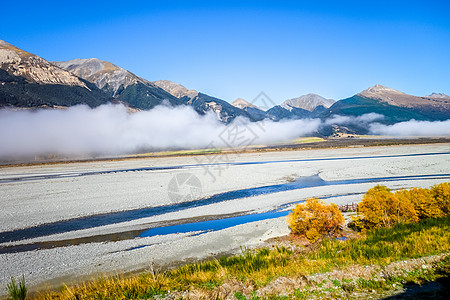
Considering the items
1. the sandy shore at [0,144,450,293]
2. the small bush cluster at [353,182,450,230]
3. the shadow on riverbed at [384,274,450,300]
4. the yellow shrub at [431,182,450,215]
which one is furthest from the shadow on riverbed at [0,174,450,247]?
the shadow on riverbed at [384,274,450,300]

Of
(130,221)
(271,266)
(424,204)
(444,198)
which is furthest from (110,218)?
(444,198)

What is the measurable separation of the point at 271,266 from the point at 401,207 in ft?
29.1

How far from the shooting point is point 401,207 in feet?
41.1

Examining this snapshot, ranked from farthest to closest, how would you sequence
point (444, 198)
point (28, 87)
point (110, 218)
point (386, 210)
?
point (28, 87), point (110, 218), point (444, 198), point (386, 210)

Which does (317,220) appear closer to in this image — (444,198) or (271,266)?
(271,266)

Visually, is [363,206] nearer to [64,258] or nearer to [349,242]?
[349,242]

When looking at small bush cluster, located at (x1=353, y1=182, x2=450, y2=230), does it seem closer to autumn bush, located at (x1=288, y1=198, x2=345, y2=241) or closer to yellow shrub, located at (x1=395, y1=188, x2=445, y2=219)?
yellow shrub, located at (x1=395, y1=188, x2=445, y2=219)

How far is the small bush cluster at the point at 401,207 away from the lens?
12.6 metres

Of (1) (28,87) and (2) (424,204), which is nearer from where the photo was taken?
(2) (424,204)

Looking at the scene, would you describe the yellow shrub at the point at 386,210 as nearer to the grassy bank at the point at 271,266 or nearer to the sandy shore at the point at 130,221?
the grassy bank at the point at 271,266

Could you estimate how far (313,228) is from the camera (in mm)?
12828

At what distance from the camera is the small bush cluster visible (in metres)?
12.6

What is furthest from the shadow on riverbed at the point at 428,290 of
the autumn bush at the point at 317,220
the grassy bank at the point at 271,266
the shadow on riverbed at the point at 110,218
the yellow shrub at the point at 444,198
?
the shadow on riverbed at the point at 110,218

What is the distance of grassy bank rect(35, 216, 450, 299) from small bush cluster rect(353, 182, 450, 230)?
2487 mm
